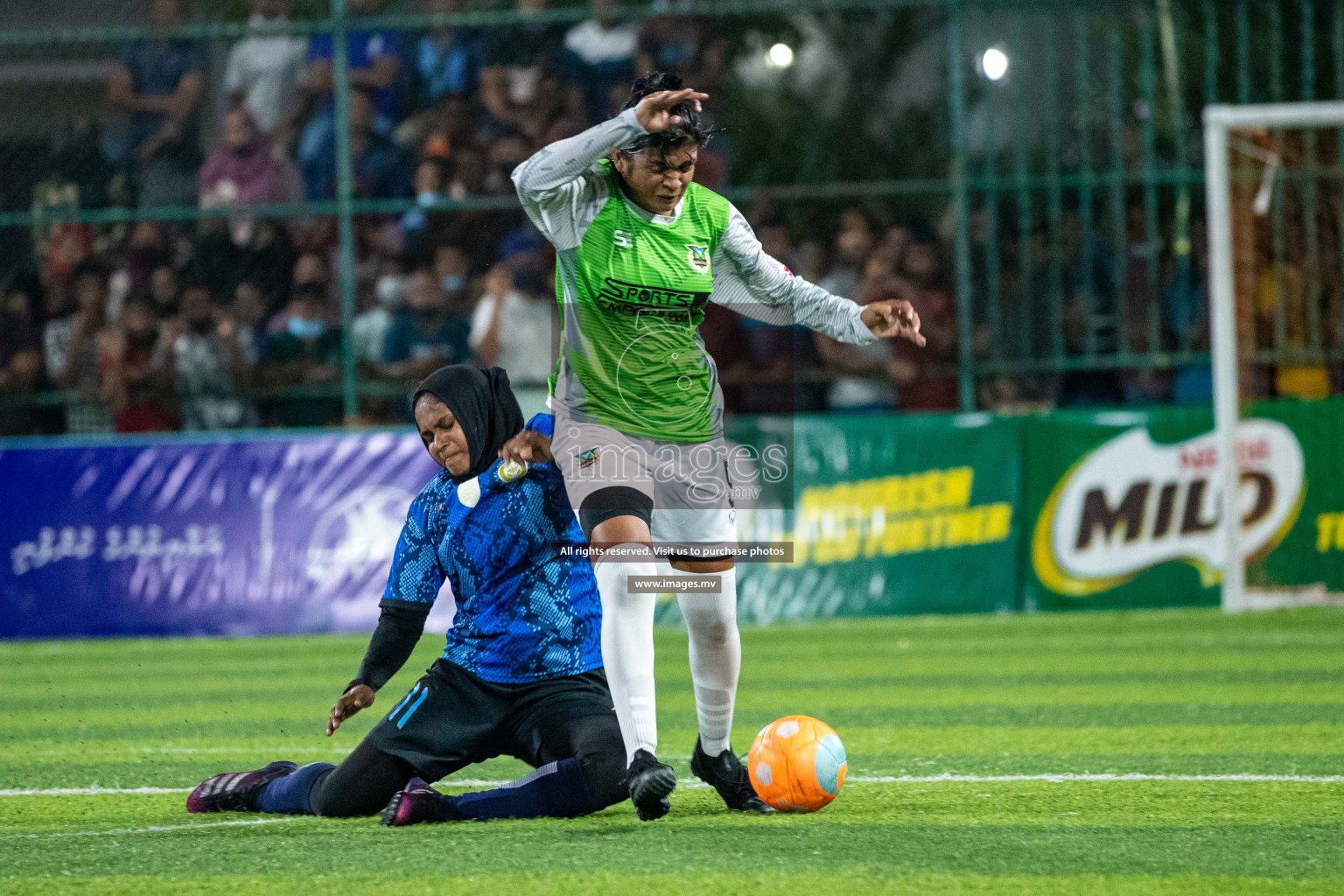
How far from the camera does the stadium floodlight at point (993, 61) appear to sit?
11.5 meters

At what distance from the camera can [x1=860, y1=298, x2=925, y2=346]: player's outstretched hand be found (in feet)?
15.7

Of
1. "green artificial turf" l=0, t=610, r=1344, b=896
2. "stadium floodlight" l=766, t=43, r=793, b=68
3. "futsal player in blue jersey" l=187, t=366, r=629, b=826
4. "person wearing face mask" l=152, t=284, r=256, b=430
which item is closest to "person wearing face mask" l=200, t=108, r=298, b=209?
"person wearing face mask" l=152, t=284, r=256, b=430

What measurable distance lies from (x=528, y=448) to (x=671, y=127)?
37.9 inches

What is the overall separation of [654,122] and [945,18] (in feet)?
25.4

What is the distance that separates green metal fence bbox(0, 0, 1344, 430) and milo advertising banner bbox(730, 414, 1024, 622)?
61 cm

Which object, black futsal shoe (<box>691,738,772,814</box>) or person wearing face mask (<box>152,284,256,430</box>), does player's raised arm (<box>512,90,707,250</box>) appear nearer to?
black futsal shoe (<box>691,738,772,814</box>)

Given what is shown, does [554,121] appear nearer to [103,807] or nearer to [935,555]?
[935,555]

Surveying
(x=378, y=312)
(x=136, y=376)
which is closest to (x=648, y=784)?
(x=378, y=312)

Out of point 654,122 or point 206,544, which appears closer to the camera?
point 654,122

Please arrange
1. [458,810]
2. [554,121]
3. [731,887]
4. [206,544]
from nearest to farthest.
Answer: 1. [731,887]
2. [458,810]
3. [206,544]
4. [554,121]

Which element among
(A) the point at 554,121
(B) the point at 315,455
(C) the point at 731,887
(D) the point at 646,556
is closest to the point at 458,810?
(D) the point at 646,556

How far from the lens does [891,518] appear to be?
11.1 metres

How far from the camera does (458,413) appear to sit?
4.57m

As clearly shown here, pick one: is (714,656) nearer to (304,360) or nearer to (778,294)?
(778,294)
